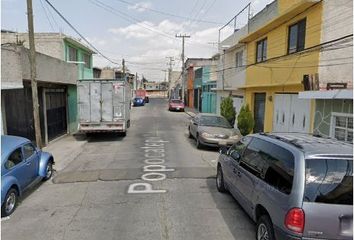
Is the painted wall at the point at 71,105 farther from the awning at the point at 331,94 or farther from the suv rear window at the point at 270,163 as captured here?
the suv rear window at the point at 270,163

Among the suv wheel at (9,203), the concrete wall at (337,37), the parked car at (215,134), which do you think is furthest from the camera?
the parked car at (215,134)

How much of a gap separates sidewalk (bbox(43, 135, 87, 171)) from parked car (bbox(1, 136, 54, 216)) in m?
2.05

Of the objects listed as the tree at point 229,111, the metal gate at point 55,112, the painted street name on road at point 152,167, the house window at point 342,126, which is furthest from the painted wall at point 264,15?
the metal gate at point 55,112

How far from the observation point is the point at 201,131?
12.6m

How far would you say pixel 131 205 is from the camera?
6.30 metres

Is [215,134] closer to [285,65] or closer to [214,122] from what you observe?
[214,122]

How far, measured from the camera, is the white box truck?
1451 centimetres

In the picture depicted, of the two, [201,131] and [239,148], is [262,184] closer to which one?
[239,148]

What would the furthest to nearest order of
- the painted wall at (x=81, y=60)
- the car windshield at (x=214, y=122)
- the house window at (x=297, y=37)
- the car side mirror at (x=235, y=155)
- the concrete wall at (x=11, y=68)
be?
the painted wall at (x=81, y=60), the car windshield at (x=214, y=122), the house window at (x=297, y=37), the concrete wall at (x=11, y=68), the car side mirror at (x=235, y=155)

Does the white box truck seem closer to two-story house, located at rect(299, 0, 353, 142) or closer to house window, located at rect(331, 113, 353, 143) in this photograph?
two-story house, located at rect(299, 0, 353, 142)

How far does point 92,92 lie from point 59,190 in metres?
7.88

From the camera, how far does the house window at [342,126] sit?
8498mm

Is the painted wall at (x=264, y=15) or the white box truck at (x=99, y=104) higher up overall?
the painted wall at (x=264, y=15)

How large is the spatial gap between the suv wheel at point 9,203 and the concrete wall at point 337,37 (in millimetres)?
9340
